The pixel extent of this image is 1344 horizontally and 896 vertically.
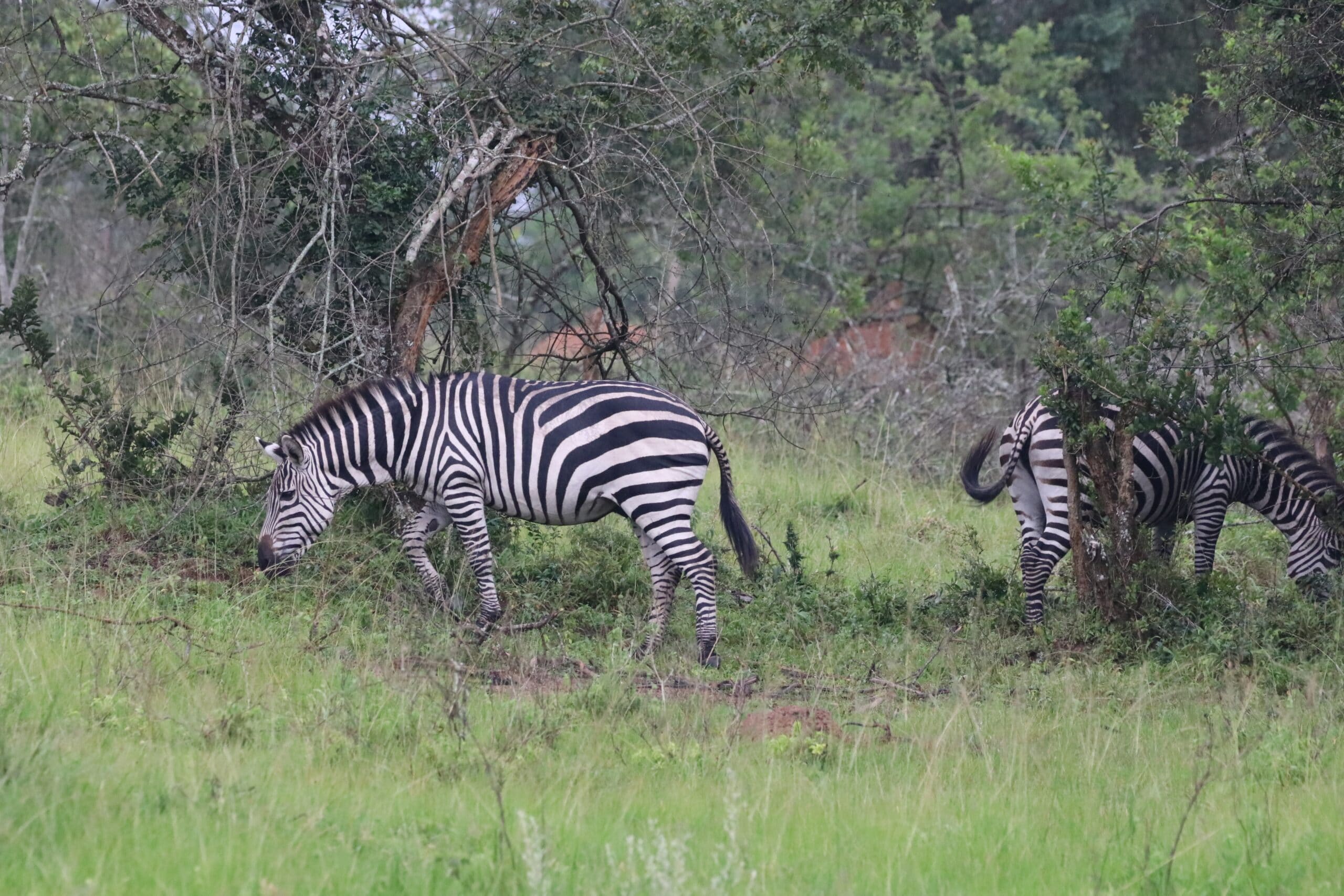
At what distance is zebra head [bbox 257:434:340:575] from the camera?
830cm

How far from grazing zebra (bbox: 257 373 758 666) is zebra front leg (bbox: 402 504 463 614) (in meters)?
0.04

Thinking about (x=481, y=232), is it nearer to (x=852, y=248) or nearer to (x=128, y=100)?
(x=128, y=100)

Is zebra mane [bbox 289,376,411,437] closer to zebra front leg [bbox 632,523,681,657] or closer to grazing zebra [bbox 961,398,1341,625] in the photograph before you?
zebra front leg [bbox 632,523,681,657]

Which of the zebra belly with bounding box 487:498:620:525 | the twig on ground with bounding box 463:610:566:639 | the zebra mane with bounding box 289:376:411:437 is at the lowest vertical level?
the twig on ground with bounding box 463:610:566:639

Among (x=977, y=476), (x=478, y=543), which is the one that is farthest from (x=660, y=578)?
(x=977, y=476)

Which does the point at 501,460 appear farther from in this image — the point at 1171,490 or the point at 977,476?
the point at 1171,490

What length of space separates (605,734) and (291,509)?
10.9ft

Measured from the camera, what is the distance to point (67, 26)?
45.3 ft

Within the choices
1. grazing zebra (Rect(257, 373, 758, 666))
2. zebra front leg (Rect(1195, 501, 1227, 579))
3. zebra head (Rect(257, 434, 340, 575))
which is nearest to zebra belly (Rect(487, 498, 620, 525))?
grazing zebra (Rect(257, 373, 758, 666))

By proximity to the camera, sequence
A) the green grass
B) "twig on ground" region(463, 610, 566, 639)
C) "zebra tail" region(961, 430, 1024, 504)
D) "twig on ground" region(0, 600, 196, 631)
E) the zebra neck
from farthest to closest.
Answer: "zebra tail" region(961, 430, 1024, 504) < the zebra neck < "twig on ground" region(463, 610, 566, 639) < "twig on ground" region(0, 600, 196, 631) < the green grass

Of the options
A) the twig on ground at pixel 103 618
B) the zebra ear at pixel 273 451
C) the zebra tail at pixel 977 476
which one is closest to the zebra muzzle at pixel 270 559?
the zebra ear at pixel 273 451

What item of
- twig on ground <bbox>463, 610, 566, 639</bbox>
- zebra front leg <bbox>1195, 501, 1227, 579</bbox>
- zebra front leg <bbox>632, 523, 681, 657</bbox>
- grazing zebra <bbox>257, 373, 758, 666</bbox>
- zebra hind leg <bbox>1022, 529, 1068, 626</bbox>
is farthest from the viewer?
zebra front leg <bbox>1195, 501, 1227, 579</bbox>

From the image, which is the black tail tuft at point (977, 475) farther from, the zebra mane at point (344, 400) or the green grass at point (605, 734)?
the zebra mane at point (344, 400)

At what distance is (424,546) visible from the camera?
8750 mm
